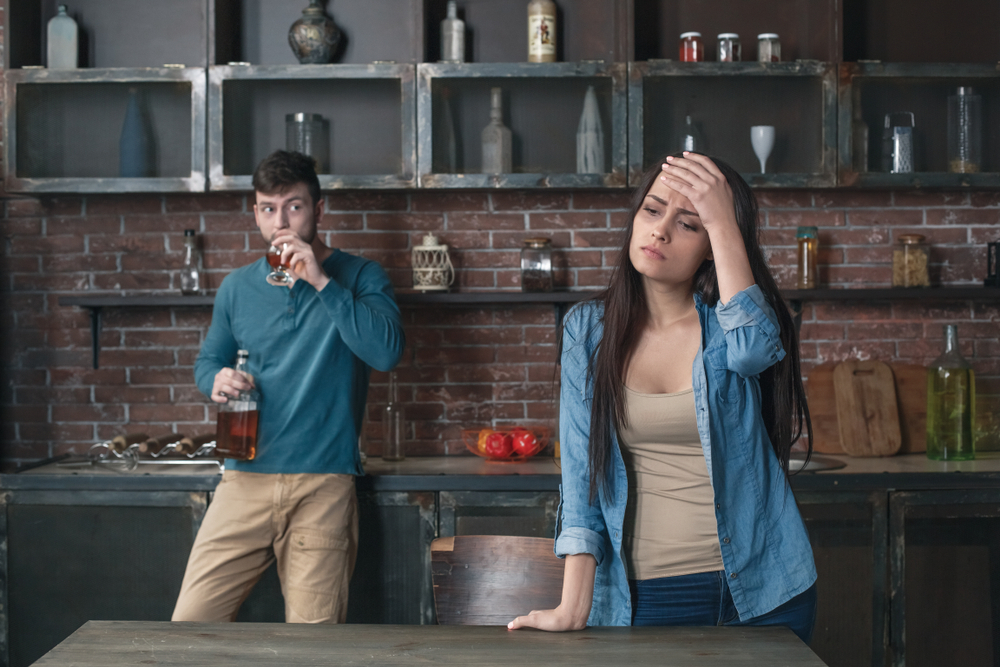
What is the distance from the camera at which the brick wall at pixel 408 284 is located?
10.1 ft

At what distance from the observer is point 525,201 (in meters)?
3.07

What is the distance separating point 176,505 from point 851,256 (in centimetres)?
234

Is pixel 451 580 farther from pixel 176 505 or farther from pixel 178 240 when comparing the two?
pixel 178 240

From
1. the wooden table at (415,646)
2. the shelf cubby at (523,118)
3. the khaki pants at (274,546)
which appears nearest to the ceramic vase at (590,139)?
the shelf cubby at (523,118)

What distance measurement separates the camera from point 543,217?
10.1 feet

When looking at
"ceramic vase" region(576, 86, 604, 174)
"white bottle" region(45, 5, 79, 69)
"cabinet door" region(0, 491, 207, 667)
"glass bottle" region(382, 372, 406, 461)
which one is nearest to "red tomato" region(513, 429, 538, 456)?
"glass bottle" region(382, 372, 406, 461)

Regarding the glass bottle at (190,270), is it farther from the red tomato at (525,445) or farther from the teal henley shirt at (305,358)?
the red tomato at (525,445)

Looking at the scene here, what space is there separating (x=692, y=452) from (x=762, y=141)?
1586 millimetres

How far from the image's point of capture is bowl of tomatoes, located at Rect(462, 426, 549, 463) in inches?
111

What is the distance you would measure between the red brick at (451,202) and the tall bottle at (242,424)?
0.95m

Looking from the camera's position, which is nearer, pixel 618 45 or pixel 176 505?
pixel 176 505

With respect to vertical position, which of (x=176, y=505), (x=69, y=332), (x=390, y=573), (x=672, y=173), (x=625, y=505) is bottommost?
(x=390, y=573)

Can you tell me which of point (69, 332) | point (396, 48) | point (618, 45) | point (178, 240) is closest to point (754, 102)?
point (618, 45)

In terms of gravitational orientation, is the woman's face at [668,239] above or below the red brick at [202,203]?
below
